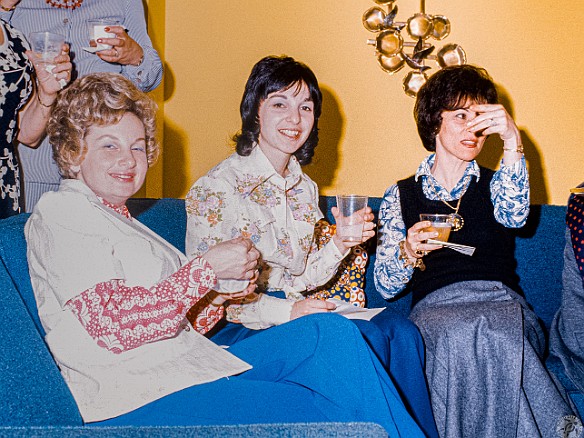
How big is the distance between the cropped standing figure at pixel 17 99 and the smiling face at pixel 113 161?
0.60 meters

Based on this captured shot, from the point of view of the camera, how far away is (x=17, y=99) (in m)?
2.18

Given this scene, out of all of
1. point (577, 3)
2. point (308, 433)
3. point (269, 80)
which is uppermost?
point (577, 3)

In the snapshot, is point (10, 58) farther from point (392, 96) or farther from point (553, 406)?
point (392, 96)

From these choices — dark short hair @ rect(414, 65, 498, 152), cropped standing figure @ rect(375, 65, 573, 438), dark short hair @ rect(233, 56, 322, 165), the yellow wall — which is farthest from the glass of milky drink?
the yellow wall

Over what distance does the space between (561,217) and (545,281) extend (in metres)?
0.26

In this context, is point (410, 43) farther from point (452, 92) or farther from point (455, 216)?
point (455, 216)

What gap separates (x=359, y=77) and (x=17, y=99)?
85.9 inches

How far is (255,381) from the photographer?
1535mm

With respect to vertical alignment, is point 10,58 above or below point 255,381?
above

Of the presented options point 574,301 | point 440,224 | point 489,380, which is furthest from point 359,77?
point 489,380

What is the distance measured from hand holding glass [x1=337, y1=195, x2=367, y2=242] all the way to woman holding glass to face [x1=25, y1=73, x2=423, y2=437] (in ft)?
1.64

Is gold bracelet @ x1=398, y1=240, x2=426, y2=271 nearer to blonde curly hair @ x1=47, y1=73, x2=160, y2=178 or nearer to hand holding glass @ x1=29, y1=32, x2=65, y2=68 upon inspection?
blonde curly hair @ x1=47, y1=73, x2=160, y2=178

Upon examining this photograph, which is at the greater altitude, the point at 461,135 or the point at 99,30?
the point at 99,30

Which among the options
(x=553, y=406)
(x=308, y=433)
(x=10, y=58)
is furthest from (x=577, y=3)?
(x=308, y=433)
